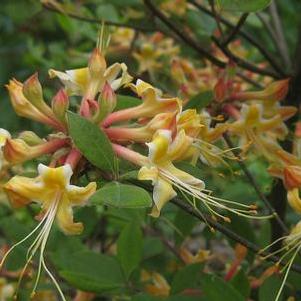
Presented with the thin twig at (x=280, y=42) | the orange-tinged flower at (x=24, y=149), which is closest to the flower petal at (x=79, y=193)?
the orange-tinged flower at (x=24, y=149)

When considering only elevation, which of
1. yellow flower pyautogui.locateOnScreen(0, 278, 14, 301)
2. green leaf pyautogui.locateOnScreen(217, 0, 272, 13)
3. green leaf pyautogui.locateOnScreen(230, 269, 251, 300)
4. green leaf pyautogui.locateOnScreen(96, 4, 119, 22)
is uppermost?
green leaf pyautogui.locateOnScreen(217, 0, 272, 13)

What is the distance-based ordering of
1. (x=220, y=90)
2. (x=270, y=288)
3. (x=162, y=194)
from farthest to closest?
1. (x=220, y=90)
2. (x=270, y=288)
3. (x=162, y=194)

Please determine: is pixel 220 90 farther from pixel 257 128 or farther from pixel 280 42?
pixel 280 42

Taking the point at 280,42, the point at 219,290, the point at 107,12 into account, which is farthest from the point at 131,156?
the point at 107,12

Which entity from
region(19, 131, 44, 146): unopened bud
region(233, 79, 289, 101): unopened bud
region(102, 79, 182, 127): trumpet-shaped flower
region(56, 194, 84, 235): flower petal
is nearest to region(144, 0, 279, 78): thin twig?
region(233, 79, 289, 101): unopened bud

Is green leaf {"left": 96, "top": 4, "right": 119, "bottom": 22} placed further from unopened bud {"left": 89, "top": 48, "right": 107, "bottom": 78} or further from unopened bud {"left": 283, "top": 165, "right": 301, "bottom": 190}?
unopened bud {"left": 283, "top": 165, "right": 301, "bottom": 190}

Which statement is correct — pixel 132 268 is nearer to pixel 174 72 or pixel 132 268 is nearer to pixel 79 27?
pixel 174 72
